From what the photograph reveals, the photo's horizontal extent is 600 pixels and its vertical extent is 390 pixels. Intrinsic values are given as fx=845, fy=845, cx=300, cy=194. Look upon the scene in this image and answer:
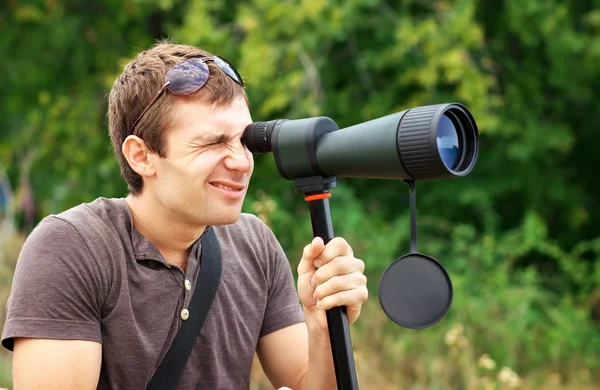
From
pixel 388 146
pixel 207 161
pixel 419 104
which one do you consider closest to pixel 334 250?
pixel 388 146

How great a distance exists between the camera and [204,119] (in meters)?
2.14

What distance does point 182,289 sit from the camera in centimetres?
226

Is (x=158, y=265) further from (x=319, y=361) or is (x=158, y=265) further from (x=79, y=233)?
(x=319, y=361)

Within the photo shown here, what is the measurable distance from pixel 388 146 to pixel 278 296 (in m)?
0.98

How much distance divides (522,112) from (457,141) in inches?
230

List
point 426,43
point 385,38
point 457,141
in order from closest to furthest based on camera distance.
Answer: point 457,141 < point 426,43 < point 385,38

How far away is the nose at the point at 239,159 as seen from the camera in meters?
2.11

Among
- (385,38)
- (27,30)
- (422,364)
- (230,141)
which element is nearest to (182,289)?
(230,141)

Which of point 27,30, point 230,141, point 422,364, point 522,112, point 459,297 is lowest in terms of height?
point 422,364

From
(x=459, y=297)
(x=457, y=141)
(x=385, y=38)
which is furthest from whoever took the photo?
(x=385, y=38)

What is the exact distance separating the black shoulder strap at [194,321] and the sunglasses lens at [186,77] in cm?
47

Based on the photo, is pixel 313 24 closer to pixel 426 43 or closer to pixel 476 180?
pixel 426 43

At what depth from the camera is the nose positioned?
2105mm

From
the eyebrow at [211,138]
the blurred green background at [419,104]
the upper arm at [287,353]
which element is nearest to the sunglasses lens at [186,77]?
the eyebrow at [211,138]
